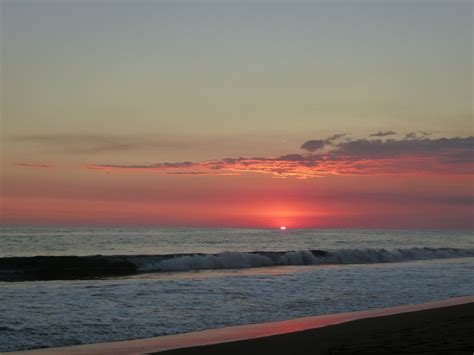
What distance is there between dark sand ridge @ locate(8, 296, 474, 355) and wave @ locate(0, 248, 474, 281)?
15161 millimetres

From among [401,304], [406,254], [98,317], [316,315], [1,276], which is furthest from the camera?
[406,254]

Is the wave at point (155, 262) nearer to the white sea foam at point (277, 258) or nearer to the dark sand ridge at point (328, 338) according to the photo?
the white sea foam at point (277, 258)

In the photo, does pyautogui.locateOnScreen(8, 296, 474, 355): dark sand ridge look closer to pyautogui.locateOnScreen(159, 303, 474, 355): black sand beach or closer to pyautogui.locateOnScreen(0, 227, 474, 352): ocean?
pyautogui.locateOnScreen(159, 303, 474, 355): black sand beach

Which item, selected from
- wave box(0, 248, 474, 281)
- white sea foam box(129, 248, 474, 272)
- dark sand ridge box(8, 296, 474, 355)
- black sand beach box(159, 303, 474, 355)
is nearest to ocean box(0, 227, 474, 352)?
wave box(0, 248, 474, 281)

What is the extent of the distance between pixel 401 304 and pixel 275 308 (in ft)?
12.6

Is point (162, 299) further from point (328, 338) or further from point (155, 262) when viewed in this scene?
point (155, 262)

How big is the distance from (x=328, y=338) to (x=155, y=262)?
2351 centimetres

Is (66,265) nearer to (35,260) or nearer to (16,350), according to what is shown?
(35,260)

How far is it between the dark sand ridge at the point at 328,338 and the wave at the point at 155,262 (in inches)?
597

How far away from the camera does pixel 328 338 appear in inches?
399

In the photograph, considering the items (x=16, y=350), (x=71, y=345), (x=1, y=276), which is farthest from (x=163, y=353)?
(x=1, y=276)

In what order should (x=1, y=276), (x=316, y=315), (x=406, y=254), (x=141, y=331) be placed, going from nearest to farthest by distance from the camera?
(x=141, y=331), (x=316, y=315), (x=1, y=276), (x=406, y=254)

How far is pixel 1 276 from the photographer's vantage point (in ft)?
80.0

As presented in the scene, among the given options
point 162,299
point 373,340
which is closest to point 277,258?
point 162,299
